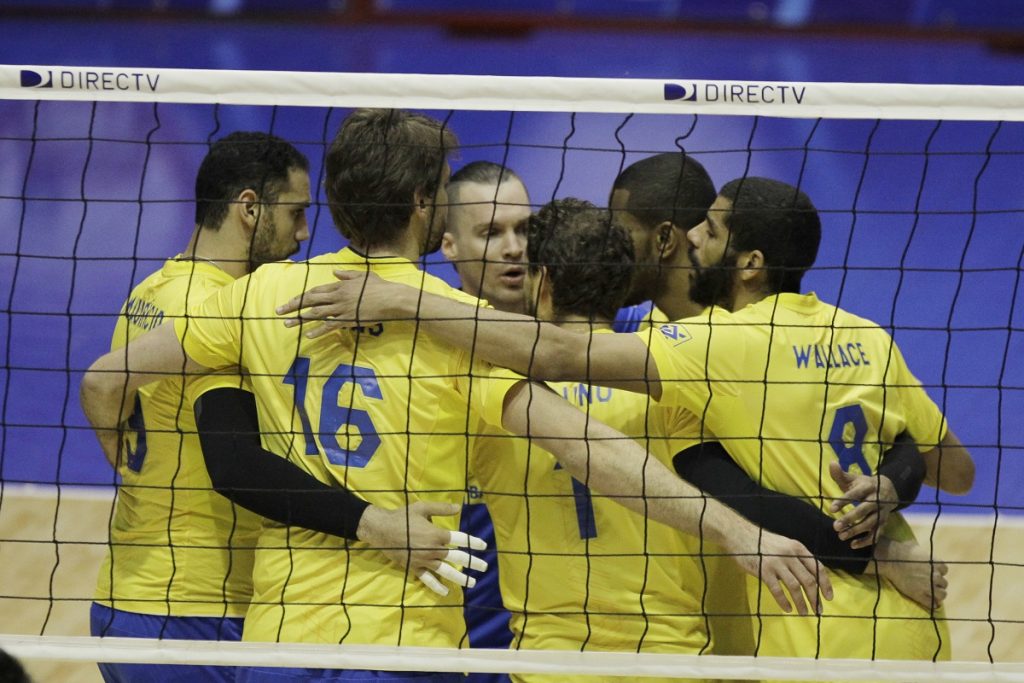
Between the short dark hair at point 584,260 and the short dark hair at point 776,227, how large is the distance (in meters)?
0.33

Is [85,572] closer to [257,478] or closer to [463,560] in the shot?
[257,478]

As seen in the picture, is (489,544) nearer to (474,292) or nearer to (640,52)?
Result: (474,292)

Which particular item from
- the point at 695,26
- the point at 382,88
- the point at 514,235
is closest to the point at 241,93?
the point at 382,88

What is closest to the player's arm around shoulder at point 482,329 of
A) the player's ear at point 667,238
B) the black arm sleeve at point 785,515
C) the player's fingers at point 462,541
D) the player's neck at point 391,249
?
the player's neck at point 391,249

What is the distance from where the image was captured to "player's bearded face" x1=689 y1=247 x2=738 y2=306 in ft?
12.5

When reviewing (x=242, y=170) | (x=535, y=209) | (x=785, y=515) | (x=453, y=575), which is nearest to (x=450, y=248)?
(x=242, y=170)

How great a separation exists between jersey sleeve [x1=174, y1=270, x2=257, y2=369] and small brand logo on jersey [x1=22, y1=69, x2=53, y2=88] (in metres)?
0.71

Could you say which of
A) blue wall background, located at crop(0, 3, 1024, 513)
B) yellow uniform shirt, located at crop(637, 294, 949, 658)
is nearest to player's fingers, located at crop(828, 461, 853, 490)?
yellow uniform shirt, located at crop(637, 294, 949, 658)

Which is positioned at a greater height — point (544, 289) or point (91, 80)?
point (91, 80)

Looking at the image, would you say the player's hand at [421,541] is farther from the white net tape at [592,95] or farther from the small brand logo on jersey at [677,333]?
the white net tape at [592,95]

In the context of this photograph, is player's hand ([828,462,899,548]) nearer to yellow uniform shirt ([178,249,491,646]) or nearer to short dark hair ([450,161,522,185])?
yellow uniform shirt ([178,249,491,646])

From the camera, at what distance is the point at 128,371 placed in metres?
3.61

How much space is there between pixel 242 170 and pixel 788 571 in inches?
79.4

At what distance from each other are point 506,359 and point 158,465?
3.74 ft
